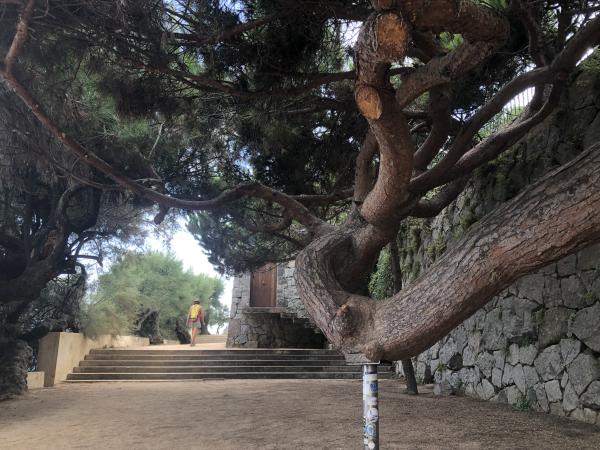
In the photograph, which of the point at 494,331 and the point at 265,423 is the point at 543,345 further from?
the point at 265,423

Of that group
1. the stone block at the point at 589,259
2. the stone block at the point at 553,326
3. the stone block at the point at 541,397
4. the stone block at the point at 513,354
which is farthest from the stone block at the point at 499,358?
the stone block at the point at 589,259

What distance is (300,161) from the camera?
223 inches

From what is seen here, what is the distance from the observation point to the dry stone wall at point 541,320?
4.19m

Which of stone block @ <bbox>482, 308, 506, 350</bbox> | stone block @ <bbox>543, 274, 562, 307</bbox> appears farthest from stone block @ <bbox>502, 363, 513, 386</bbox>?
stone block @ <bbox>543, 274, 562, 307</bbox>

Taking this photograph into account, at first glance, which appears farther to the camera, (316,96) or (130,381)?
(130,381)

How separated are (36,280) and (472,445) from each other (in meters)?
5.73

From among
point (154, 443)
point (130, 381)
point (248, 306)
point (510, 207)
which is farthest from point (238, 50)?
point (248, 306)

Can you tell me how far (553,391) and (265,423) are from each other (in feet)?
9.18

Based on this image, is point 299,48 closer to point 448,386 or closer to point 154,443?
point 154,443

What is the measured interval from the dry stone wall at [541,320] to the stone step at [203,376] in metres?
3.11

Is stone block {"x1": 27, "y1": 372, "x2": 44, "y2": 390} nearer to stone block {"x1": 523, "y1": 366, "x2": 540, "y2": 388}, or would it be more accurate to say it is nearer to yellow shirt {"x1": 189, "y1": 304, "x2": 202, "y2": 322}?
yellow shirt {"x1": 189, "y1": 304, "x2": 202, "y2": 322}

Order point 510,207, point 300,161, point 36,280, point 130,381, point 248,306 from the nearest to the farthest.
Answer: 1. point 510,207
2. point 300,161
3. point 36,280
4. point 130,381
5. point 248,306

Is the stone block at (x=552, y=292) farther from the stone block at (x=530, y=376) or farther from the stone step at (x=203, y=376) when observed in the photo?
the stone step at (x=203, y=376)

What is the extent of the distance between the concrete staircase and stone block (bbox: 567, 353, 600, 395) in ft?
17.2
